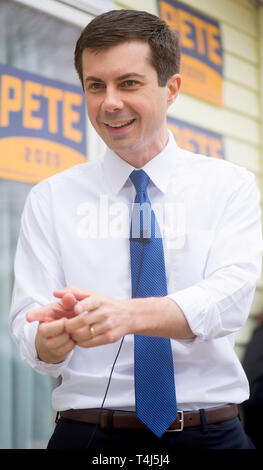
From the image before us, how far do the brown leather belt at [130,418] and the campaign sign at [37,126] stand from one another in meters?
2.05

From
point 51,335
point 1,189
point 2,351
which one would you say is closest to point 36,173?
point 1,189

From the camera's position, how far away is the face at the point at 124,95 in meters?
1.95

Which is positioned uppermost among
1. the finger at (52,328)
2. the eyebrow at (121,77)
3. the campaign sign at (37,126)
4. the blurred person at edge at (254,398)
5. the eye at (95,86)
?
the campaign sign at (37,126)

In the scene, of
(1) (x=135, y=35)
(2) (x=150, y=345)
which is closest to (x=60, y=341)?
(2) (x=150, y=345)

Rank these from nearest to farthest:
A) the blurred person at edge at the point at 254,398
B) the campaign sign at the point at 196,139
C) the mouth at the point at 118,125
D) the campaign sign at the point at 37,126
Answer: the mouth at the point at 118,125, the campaign sign at the point at 37,126, the blurred person at edge at the point at 254,398, the campaign sign at the point at 196,139

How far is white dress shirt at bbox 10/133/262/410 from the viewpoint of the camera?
6.20 ft

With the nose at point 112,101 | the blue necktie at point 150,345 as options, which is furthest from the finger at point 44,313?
the nose at point 112,101

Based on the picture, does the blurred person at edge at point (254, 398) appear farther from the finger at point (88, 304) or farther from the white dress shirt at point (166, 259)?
the finger at point (88, 304)

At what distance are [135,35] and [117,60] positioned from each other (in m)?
0.12

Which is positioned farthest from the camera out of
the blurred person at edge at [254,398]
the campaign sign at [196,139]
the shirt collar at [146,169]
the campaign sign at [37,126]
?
the campaign sign at [196,139]

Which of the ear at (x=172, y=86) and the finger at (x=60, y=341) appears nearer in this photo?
the finger at (x=60, y=341)

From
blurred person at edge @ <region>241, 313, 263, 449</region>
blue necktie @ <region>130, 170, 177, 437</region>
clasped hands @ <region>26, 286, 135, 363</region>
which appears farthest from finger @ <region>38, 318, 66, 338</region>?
blurred person at edge @ <region>241, 313, 263, 449</region>

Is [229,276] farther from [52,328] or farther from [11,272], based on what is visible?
[11,272]

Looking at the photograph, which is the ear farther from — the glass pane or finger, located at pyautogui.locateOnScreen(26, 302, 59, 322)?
the glass pane
